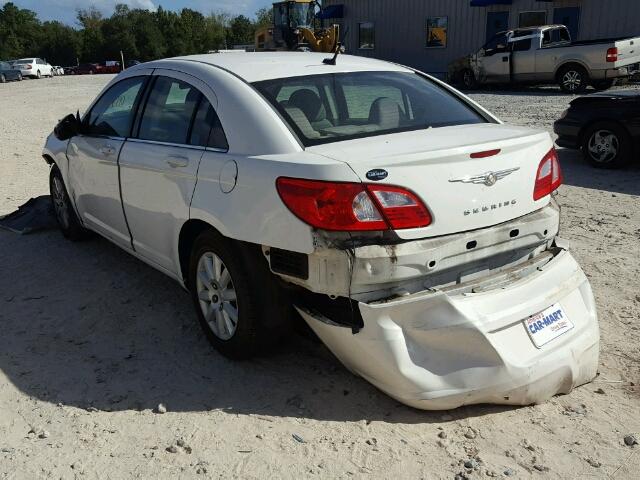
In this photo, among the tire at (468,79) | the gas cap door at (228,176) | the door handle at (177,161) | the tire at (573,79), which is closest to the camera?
the gas cap door at (228,176)

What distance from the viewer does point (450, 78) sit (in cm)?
2222

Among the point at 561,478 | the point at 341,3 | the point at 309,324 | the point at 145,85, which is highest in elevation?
the point at 341,3

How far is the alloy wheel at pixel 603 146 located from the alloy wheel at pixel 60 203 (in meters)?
6.73

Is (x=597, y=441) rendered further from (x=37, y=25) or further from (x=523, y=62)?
(x=37, y=25)

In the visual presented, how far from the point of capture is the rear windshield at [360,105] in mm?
3379

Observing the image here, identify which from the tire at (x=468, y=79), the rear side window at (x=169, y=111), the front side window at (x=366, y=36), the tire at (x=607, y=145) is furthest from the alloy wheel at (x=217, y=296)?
the front side window at (x=366, y=36)

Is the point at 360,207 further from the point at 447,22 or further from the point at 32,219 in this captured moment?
the point at 447,22

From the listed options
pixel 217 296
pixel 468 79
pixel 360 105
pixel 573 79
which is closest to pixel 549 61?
pixel 573 79

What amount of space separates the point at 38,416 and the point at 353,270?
1.76 meters

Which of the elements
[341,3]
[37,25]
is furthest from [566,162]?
[37,25]

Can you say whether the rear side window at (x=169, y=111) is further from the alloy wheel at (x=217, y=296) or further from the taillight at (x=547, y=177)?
the taillight at (x=547, y=177)

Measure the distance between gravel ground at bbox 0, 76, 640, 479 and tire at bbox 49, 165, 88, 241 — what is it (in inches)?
36.1

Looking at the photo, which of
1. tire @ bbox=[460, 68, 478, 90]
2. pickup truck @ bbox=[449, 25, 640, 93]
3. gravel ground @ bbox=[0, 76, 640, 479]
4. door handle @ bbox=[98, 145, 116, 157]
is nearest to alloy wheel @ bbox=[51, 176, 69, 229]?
gravel ground @ bbox=[0, 76, 640, 479]

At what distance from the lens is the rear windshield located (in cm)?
338
